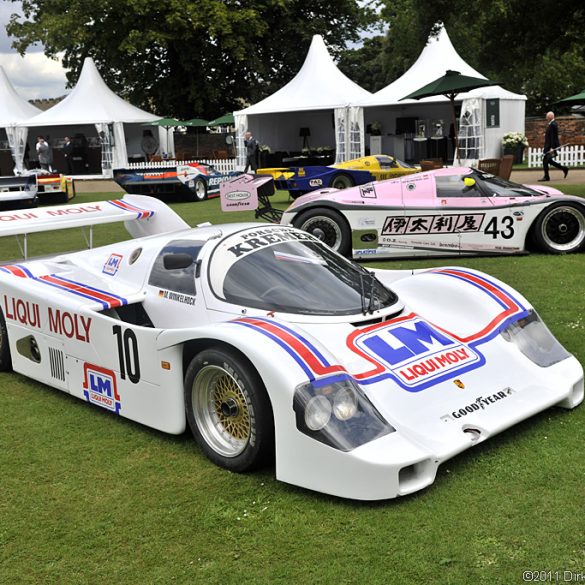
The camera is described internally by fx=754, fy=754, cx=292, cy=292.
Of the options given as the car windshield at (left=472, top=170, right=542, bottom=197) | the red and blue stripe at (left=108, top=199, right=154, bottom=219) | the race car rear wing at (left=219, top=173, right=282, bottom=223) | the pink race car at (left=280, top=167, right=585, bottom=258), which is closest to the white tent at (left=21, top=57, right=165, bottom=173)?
the race car rear wing at (left=219, top=173, right=282, bottom=223)

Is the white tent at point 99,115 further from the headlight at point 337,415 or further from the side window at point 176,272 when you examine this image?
the headlight at point 337,415

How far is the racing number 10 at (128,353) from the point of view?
4.57 metres

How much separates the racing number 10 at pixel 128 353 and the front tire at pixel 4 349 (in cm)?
159

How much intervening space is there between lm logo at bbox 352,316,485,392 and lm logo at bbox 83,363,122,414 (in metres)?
1.62

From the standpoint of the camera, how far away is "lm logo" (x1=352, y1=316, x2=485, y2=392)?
4.09 m

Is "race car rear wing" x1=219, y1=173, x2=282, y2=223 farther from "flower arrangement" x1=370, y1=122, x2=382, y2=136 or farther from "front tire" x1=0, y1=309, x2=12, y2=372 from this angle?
"flower arrangement" x1=370, y1=122, x2=382, y2=136

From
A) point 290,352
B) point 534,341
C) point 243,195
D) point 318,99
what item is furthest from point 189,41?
point 290,352

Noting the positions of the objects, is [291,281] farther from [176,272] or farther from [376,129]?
[376,129]

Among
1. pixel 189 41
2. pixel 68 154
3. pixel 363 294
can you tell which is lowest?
pixel 363 294

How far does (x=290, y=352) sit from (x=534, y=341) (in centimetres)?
189

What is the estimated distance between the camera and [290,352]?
3852 millimetres

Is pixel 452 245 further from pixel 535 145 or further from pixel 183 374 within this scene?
pixel 535 145

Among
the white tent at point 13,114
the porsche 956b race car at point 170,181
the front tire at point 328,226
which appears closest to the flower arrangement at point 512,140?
the porsche 956b race car at point 170,181

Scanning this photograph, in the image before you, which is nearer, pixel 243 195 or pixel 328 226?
pixel 328 226
